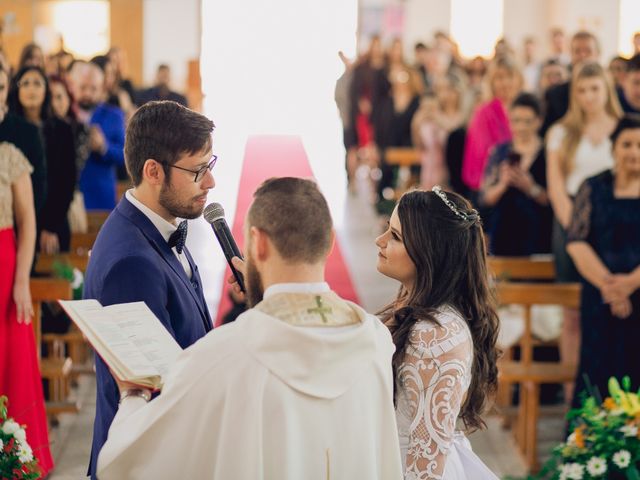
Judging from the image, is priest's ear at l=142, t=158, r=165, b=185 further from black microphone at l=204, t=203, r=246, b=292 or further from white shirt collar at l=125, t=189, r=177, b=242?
black microphone at l=204, t=203, r=246, b=292

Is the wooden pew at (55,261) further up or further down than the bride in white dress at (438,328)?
further down

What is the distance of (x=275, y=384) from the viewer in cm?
231

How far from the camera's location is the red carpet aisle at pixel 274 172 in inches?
385

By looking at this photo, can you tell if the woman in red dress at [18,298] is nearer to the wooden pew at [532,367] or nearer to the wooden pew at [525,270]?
the wooden pew at [532,367]

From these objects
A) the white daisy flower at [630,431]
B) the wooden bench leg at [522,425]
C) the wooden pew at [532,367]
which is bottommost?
the wooden bench leg at [522,425]

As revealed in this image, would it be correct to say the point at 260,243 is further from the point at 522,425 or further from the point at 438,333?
the point at 522,425

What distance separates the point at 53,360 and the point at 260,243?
406 centimetres

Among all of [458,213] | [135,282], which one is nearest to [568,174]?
[458,213]

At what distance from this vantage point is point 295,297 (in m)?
2.36

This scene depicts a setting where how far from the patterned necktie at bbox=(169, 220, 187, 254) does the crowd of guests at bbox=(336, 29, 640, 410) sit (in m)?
Result: 2.99

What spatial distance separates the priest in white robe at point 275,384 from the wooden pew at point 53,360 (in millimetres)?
3205

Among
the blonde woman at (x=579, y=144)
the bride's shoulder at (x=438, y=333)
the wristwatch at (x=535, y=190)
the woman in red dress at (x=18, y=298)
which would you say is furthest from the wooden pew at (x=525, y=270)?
the bride's shoulder at (x=438, y=333)

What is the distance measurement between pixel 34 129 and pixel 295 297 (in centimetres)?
316

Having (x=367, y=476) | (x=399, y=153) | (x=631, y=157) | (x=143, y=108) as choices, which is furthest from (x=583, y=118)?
(x=399, y=153)
